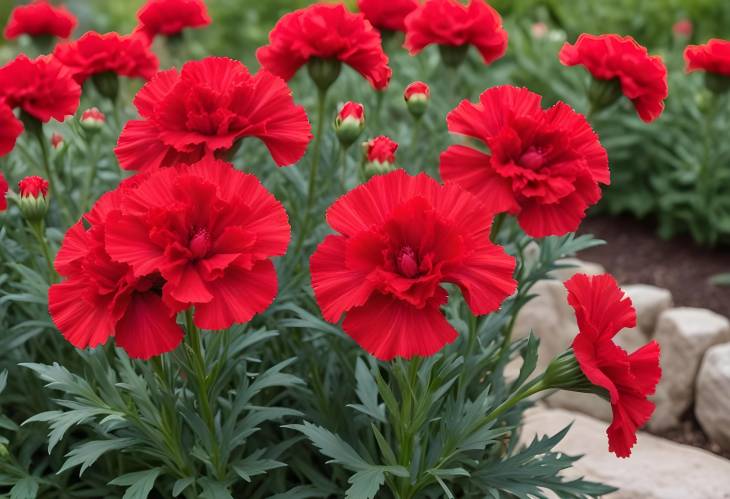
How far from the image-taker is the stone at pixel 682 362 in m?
2.52

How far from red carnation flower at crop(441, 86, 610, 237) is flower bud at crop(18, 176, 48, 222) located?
0.72 m

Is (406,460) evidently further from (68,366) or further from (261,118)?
(68,366)

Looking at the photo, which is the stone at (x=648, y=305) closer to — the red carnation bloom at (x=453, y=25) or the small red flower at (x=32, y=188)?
the red carnation bloom at (x=453, y=25)

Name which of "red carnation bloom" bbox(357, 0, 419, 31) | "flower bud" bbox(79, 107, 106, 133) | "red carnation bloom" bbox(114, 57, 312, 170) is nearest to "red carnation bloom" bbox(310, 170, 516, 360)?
"red carnation bloom" bbox(114, 57, 312, 170)

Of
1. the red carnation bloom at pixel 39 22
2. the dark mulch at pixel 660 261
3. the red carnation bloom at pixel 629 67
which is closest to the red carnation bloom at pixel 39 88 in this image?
the red carnation bloom at pixel 39 22

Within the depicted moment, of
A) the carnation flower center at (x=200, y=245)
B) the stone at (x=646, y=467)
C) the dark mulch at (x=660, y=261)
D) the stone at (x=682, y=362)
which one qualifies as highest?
the carnation flower center at (x=200, y=245)

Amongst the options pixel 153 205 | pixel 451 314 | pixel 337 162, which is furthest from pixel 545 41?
pixel 153 205

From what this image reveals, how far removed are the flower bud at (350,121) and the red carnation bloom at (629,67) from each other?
446mm

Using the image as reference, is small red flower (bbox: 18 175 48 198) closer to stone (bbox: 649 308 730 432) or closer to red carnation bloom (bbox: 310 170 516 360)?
red carnation bloom (bbox: 310 170 516 360)

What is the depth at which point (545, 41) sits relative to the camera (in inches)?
153

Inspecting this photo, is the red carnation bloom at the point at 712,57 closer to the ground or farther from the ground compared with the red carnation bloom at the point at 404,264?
closer to the ground

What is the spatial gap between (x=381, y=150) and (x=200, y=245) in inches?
21.9

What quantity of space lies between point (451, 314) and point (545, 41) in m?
2.62

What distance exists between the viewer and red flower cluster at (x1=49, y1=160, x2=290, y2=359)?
989 mm
